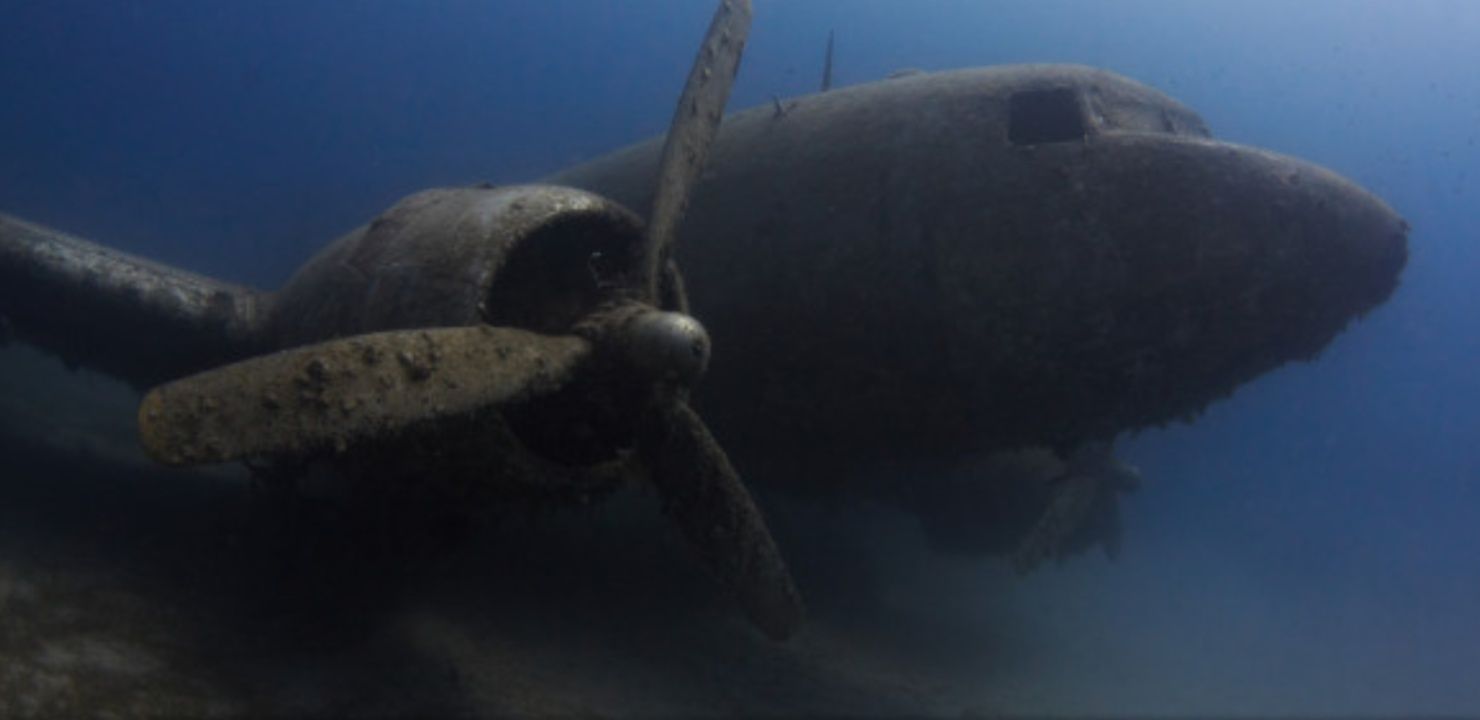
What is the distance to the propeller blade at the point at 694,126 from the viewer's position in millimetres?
5953

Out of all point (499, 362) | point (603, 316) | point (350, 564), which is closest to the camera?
point (499, 362)

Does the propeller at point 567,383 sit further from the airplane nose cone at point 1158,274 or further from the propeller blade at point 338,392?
the airplane nose cone at point 1158,274

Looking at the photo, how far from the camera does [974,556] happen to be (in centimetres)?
1223

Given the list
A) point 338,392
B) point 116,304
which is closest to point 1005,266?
point 338,392

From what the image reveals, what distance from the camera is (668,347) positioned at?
5.03 meters

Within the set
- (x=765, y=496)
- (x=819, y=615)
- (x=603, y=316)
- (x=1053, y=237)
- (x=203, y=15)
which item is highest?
(x=1053, y=237)

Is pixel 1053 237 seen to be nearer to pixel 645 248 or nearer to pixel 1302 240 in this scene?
pixel 1302 240

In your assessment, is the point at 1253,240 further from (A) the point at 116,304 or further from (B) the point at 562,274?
(A) the point at 116,304

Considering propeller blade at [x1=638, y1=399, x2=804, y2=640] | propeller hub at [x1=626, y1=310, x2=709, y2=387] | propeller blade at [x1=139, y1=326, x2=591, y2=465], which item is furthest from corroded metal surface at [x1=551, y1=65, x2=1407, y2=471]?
propeller blade at [x1=139, y1=326, x2=591, y2=465]

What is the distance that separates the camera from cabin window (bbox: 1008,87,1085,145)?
7375mm

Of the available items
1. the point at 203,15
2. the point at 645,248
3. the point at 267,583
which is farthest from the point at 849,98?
the point at 203,15

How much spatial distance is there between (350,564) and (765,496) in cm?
580

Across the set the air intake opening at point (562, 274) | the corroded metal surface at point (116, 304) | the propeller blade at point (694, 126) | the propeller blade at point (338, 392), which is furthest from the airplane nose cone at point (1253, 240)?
the corroded metal surface at point (116, 304)

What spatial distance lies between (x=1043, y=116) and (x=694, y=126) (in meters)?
3.22
